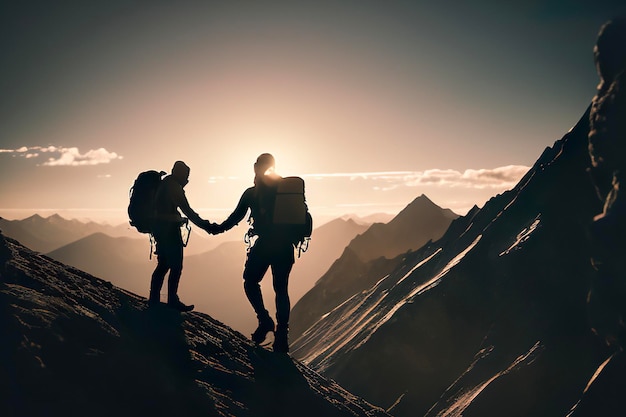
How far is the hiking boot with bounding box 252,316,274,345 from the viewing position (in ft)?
31.0

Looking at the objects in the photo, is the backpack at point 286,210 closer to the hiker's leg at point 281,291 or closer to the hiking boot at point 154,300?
the hiker's leg at point 281,291

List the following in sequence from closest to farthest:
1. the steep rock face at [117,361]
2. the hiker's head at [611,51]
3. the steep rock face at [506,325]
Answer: the steep rock face at [117,361]
the hiker's head at [611,51]
the steep rock face at [506,325]

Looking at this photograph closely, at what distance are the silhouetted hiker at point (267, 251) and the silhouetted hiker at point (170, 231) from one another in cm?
133

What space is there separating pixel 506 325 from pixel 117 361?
6206 cm

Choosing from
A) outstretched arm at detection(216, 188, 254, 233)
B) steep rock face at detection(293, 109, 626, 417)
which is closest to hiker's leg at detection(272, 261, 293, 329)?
outstretched arm at detection(216, 188, 254, 233)

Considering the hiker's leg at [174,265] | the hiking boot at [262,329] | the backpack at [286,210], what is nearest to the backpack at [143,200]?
the hiker's leg at [174,265]

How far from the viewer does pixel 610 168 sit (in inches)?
1236

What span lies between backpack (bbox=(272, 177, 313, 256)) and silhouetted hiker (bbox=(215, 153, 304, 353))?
0.09 m

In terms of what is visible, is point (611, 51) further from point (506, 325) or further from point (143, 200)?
point (506, 325)

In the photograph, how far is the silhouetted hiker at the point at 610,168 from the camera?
91.8 ft

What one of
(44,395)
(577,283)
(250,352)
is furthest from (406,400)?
(44,395)

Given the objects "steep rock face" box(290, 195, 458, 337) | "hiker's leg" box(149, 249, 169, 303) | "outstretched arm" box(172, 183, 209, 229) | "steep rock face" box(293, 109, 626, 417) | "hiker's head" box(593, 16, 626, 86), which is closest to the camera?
"hiker's leg" box(149, 249, 169, 303)

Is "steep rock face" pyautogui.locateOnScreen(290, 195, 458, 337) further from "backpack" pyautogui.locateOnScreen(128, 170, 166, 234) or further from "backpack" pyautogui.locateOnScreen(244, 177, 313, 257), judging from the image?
"backpack" pyautogui.locateOnScreen(128, 170, 166, 234)

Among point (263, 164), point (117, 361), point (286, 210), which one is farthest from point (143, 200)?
point (117, 361)
